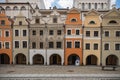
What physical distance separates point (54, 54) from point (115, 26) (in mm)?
14317

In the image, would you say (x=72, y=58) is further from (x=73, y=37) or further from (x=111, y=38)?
(x=111, y=38)

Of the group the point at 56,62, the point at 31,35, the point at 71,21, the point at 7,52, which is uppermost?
the point at 71,21

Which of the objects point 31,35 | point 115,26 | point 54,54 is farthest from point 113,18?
point 31,35

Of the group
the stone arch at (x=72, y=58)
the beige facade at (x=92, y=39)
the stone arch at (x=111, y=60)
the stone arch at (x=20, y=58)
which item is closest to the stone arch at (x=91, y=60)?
the beige facade at (x=92, y=39)

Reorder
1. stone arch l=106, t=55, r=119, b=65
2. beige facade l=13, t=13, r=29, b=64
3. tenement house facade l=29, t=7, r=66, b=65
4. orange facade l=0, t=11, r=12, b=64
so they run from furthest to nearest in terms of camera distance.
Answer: stone arch l=106, t=55, r=119, b=65 → orange facade l=0, t=11, r=12, b=64 → beige facade l=13, t=13, r=29, b=64 → tenement house facade l=29, t=7, r=66, b=65

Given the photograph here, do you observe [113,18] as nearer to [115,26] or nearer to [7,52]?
[115,26]

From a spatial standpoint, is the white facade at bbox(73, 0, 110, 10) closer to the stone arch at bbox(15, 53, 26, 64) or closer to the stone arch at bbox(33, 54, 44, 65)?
the stone arch at bbox(33, 54, 44, 65)

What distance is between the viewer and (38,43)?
3747cm

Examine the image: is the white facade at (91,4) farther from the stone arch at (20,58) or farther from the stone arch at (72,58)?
the stone arch at (20,58)

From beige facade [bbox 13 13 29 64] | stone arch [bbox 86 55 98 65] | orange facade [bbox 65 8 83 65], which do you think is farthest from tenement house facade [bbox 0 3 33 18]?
stone arch [bbox 86 55 98 65]

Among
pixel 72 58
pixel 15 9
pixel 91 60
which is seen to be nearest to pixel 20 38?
pixel 72 58

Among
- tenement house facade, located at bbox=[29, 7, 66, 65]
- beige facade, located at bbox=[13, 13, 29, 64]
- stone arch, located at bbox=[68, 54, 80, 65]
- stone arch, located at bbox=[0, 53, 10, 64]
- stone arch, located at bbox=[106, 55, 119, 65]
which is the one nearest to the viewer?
tenement house facade, located at bbox=[29, 7, 66, 65]

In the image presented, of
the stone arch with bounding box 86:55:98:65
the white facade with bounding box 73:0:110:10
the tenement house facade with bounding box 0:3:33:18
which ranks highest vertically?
the white facade with bounding box 73:0:110:10

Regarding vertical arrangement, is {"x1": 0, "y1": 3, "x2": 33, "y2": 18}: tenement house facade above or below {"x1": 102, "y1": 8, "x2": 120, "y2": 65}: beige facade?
above
